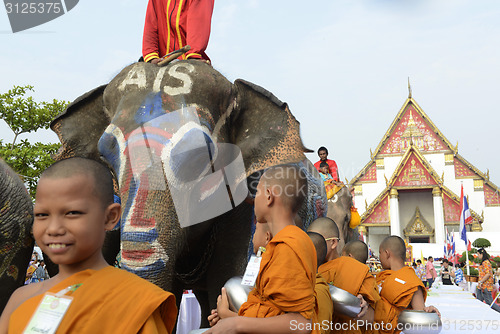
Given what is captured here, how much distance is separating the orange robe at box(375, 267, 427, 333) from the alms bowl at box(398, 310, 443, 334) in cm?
5

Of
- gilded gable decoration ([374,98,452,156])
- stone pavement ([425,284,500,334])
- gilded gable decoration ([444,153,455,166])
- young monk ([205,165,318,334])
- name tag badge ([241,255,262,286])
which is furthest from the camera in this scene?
gilded gable decoration ([374,98,452,156])

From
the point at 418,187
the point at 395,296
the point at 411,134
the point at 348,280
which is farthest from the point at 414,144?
the point at 348,280

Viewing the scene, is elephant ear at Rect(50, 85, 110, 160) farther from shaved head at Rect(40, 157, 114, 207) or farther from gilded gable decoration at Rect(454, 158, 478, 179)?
gilded gable decoration at Rect(454, 158, 478, 179)

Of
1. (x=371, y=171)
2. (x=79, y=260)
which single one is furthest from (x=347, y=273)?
(x=371, y=171)

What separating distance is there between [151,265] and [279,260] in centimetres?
93

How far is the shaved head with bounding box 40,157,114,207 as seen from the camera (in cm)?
153

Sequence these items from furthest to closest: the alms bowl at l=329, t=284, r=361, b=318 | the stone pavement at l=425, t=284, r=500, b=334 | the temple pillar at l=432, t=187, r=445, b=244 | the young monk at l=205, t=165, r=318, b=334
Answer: the temple pillar at l=432, t=187, r=445, b=244 < the stone pavement at l=425, t=284, r=500, b=334 < the alms bowl at l=329, t=284, r=361, b=318 < the young monk at l=205, t=165, r=318, b=334

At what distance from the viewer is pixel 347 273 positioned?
308cm

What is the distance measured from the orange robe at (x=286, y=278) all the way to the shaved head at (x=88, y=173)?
664 millimetres

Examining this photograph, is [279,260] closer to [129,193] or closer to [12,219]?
[129,193]

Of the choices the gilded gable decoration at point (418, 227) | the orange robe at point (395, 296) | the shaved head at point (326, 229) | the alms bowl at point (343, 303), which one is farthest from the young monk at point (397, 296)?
the gilded gable decoration at point (418, 227)

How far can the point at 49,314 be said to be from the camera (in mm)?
1425

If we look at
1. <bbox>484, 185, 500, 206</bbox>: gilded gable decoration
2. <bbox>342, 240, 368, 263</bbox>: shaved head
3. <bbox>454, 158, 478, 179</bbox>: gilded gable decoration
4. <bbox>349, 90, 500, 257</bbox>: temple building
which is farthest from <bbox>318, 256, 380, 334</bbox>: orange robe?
<bbox>454, 158, 478, 179</bbox>: gilded gable decoration

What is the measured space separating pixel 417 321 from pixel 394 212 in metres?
27.0
